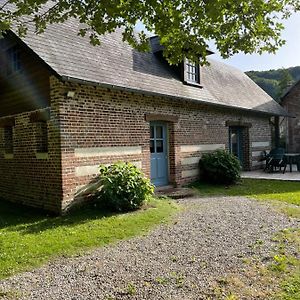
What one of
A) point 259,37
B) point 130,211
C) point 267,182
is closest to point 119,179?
point 130,211

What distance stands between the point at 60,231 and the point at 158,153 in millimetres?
5368

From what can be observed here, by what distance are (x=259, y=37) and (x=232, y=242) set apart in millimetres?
3437

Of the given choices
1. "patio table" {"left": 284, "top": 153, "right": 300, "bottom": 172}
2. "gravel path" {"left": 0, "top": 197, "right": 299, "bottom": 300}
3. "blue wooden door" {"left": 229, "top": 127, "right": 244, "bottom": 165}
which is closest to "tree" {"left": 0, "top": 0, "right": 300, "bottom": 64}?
"gravel path" {"left": 0, "top": 197, "right": 299, "bottom": 300}

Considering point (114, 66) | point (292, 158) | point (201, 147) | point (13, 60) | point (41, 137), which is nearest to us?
point (41, 137)

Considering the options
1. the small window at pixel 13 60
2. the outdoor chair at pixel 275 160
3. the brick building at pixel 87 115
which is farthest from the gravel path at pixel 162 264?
the outdoor chair at pixel 275 160

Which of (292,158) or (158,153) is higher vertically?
(158,153)

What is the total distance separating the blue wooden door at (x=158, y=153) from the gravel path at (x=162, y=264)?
409cm

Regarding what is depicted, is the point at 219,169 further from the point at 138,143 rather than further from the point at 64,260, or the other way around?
the point at 64,260

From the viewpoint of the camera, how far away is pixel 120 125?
9625mm

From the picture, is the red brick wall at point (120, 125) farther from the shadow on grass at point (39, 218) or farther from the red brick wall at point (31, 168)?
the shadow on grass at point (39, 218)

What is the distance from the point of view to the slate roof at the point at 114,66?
8.47m

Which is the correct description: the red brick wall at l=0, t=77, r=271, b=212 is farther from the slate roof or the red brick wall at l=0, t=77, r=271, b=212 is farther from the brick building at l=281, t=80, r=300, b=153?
the brick building at l=281, t=80, r=300, b=153

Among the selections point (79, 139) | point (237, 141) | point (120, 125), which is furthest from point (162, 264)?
point (237, 141)

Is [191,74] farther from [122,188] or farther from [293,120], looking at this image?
[293,120]
